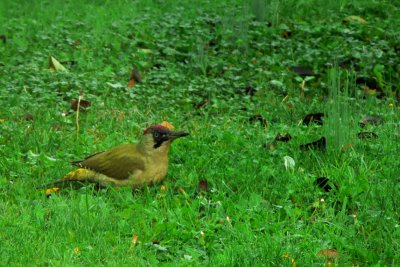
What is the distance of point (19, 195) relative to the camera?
6082 millimetres

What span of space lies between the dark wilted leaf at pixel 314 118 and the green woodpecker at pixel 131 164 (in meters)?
1.79

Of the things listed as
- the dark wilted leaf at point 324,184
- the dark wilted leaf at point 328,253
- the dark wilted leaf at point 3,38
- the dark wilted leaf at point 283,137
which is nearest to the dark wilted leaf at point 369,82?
the dark wilted leaf at point 283,137

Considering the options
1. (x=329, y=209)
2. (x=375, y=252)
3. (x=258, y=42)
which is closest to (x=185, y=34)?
(x=258, y=42)

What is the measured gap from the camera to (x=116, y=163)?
20.6 ft

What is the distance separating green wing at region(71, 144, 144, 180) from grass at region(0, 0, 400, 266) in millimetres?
139

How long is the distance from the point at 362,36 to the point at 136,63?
267cm

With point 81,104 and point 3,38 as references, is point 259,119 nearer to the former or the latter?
point 81,104

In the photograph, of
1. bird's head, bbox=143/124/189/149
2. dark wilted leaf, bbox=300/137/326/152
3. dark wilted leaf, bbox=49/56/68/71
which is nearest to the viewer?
bird's head, bbox=143/124/189/149

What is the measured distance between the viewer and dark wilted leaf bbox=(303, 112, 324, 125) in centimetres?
775

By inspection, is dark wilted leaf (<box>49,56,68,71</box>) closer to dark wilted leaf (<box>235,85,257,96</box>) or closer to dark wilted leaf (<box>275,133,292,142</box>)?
dark wilted leaf (<box>235,85,257,96</box>)

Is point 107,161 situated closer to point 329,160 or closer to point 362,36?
point 329,160

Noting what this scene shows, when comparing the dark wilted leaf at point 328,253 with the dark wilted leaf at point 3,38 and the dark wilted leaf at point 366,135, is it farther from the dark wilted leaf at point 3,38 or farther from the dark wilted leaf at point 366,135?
the dark wilted leaf at point 3,38

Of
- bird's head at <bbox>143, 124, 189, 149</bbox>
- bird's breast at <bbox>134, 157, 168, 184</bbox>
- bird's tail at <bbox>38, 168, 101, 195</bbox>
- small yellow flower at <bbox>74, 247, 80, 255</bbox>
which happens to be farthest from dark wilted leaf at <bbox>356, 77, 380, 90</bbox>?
small yellow flower at <bbox>74, 247, 80, 255</bbox>

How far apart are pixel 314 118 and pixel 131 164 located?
7.12ft
